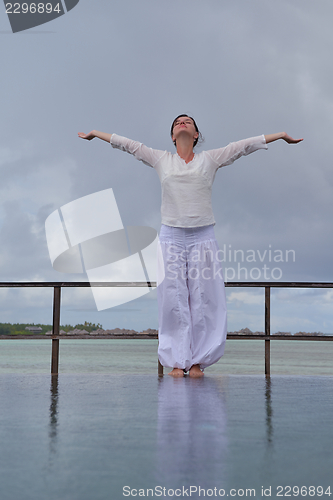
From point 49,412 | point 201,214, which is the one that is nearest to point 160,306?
point 201,214

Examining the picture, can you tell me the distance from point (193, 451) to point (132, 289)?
7.93ft

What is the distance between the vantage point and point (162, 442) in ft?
3.03

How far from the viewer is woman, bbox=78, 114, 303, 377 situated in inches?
99.3

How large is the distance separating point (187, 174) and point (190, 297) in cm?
75

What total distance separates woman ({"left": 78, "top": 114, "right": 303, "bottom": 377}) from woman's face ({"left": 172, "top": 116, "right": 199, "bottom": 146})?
185mm

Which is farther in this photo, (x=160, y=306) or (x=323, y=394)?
(x=160, y=306)

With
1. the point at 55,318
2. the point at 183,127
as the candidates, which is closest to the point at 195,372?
the point at 55,318

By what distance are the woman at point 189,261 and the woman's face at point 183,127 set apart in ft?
0.61

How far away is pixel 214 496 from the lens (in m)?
0.65

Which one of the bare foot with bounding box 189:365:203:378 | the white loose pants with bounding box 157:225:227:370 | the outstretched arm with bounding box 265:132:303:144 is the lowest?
the bare foot with bounding box 189:365:203:378

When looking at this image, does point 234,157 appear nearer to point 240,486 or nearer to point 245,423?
point 245,423

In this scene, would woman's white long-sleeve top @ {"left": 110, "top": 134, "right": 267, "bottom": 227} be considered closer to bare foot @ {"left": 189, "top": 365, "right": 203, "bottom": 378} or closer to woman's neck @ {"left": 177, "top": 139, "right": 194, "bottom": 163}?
woman's neck @ {"left": 177, "top": 139, "right": 194, "bottom": 163}

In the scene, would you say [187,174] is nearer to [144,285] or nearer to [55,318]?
[144,285]

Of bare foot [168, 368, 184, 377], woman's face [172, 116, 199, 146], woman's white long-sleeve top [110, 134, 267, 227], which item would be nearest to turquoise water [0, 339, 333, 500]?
bare foot [168, 368, 184, 377]
